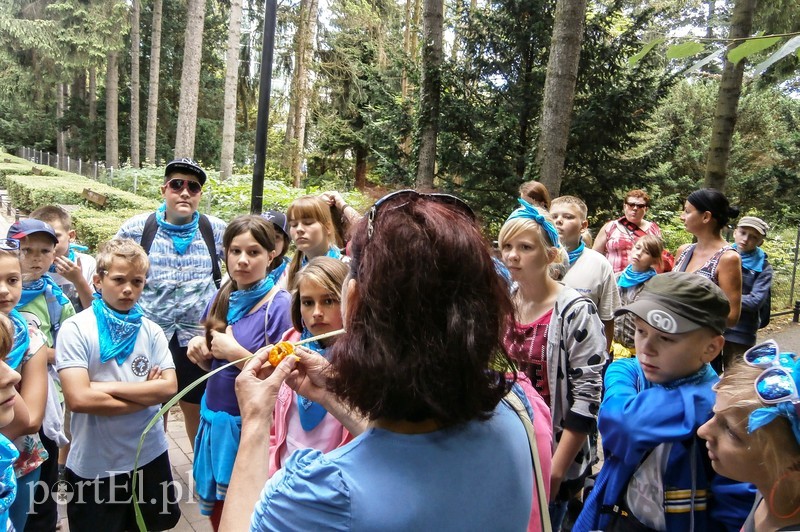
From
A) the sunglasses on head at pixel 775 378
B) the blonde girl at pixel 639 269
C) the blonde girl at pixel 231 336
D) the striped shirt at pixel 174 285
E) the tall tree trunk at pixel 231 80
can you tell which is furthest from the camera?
the tall tree trunk at pixel 231 80

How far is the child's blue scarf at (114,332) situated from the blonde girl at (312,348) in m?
0.97

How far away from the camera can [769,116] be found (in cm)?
1792

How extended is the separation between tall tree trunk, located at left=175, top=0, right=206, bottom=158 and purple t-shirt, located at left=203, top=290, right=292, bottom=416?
52.6 ft

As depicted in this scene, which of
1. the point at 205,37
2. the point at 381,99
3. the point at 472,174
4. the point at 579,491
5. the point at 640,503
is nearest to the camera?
the point at 640,503

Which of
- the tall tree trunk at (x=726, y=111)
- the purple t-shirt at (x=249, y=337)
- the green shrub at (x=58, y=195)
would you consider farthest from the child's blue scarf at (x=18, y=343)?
the green shrub at (x=58, y=195)

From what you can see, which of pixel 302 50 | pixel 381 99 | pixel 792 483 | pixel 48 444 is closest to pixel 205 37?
pixel 302 50

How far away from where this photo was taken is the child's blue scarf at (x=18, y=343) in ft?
8.23

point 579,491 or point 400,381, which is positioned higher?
point 400,381

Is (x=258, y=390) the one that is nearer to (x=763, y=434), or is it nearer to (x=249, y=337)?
(x=763, y=434)

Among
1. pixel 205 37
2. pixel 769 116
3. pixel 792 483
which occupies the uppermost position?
pixel 205 37

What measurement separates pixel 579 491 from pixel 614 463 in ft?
2.29

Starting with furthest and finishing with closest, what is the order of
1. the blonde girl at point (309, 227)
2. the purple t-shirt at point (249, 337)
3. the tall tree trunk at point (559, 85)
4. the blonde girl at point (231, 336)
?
the tall tree trunk at point (559, 85) → the blonde girl at point (309, 227) → the purple t-shirt at point (249, 337) → the blonde girl at point (231, 336)

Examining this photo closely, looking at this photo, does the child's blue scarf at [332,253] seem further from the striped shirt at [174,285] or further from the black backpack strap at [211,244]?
the black backpack strap at [211,244]

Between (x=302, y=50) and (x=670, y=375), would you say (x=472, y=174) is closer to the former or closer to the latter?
(x=670, y=375)
